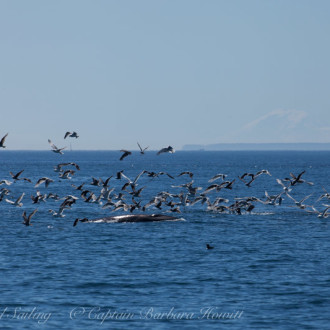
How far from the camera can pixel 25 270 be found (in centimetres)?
3969

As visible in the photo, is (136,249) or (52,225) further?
(52,225)

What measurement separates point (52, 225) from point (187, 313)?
107 ft

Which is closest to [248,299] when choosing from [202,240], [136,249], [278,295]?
[278,295]

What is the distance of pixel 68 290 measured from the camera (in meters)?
34.6

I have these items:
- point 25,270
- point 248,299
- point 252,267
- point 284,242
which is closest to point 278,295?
point 248,299

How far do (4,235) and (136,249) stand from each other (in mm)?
11646

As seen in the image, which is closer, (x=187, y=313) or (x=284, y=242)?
(x=187, y=313)

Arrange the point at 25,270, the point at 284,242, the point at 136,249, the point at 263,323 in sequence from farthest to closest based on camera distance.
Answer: the point at 284,242
the point at 136,249
the point at 25,270
the point at 263,323

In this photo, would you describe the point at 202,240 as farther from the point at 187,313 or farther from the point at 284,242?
the point at 187,313

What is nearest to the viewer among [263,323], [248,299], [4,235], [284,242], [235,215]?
[263,323]

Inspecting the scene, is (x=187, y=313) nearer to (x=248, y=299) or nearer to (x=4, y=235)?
(x=248, y=299)

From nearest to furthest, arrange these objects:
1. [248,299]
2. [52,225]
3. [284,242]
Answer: [248,299] < [284,242] < [52,225]

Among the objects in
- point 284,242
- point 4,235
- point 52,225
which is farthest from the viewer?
point 52,225

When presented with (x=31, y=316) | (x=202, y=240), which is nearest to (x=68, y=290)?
(x=31, y=316)
